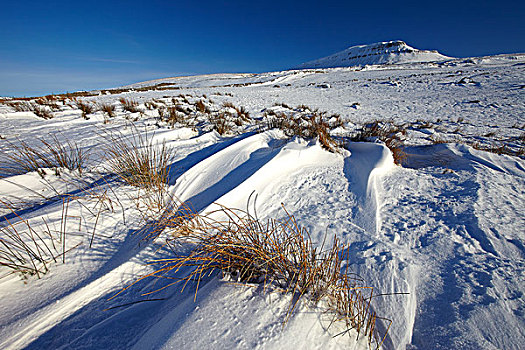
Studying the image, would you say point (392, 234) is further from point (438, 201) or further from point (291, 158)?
point (291, 158)

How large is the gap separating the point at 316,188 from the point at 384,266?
92cm

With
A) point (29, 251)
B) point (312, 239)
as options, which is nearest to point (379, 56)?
point (312, 239)

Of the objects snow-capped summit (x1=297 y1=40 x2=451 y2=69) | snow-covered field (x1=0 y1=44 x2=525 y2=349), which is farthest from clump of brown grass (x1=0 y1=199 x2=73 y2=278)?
snow-capped summit (x1=297 y1=40 x2=451 y2=69)

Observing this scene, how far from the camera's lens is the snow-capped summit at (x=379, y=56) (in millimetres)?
45406

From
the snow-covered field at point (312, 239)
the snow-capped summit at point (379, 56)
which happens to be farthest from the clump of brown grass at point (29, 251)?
the snow-capped summit at point (379, 56)

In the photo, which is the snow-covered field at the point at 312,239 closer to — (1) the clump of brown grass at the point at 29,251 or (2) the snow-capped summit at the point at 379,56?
(1) the clump of brown grass at the point at 29,251

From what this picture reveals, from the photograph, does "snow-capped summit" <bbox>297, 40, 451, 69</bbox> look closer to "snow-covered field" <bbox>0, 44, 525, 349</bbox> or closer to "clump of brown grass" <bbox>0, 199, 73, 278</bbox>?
"snow-covered field" <bbox>0, 44, 525, 349</bbox>

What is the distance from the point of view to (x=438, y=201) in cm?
166

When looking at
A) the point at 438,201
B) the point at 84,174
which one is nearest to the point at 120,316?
the point at 84,174

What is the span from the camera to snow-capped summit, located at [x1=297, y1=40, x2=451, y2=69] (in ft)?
149

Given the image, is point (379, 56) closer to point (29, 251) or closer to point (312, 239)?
point (312, 239)

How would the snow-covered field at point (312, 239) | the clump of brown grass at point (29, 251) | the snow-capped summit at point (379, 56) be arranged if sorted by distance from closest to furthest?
the snow-covered field at point (312, 239)
the clump of brown grass at point (29, 251)
the snow-capped summit at point (379, 56)

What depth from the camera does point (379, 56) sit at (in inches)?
1928

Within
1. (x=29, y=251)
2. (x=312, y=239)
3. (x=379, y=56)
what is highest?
(x=379, y=56)
